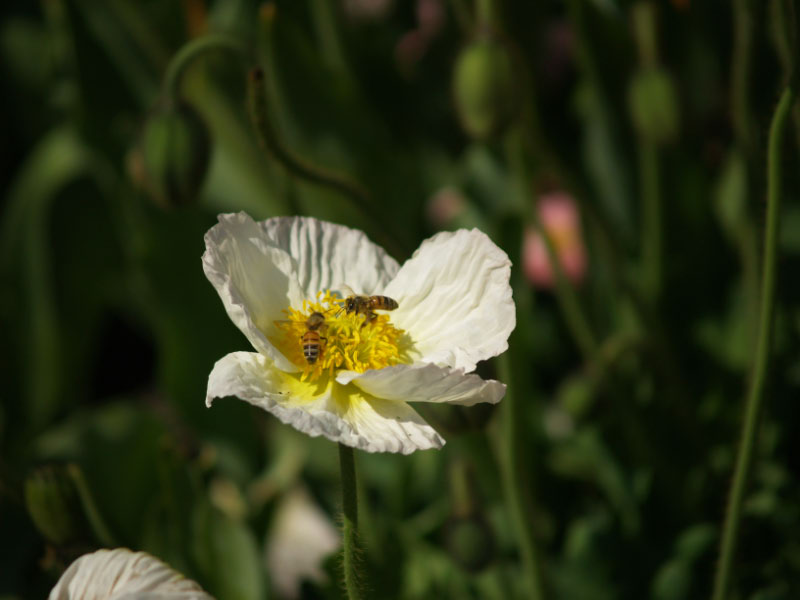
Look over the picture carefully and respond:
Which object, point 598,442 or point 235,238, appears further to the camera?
point 598,442

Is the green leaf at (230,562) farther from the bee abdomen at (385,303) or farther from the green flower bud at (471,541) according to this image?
the bee abdomen at (385,303)

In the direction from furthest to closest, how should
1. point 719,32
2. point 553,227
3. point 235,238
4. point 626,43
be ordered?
1. point 553,227
2. point 719,32
3. point 626,43
4. point 235,238

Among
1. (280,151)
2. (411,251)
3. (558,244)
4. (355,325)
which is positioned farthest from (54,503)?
(558,244)

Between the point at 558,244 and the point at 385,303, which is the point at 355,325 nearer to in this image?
the point at 385,303

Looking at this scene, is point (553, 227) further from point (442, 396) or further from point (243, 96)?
point (442, 396)

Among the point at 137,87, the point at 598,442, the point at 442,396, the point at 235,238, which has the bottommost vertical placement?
the point at 598,442

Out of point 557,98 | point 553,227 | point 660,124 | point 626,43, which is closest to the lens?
point 660,124

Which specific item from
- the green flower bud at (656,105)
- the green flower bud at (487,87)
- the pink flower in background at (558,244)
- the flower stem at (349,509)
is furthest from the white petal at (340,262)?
the pink flower in background at (558,244)

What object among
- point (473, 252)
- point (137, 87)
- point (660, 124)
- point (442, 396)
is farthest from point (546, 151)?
point (137, 87)
